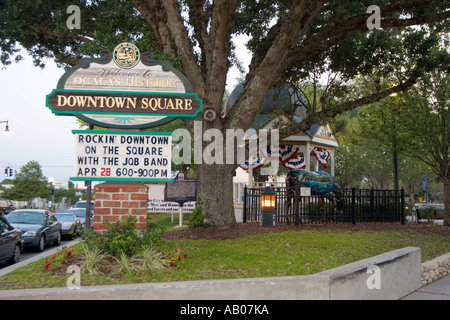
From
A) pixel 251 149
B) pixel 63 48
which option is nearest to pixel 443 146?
pixel 251 149

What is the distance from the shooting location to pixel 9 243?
11.1 metres

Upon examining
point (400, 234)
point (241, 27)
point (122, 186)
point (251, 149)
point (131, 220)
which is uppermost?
point (241, 27)

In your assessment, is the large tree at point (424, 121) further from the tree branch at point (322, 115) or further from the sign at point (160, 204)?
the sign at point (160, 204)

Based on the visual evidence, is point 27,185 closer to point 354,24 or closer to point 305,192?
point 305,192

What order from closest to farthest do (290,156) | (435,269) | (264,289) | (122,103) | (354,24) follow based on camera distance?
1. (264,289)
2. (122,103)
3. (435,269)
4. (354,24)
5. (290,156)

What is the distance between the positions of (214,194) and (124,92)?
13.5 ft

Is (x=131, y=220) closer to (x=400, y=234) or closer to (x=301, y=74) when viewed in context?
(x=400, y=234)

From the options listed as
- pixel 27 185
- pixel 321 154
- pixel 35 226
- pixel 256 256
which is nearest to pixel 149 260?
pixel 256 256

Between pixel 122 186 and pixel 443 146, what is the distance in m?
12.5

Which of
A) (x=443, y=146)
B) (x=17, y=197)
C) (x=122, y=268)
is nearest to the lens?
(x=122, y=268)

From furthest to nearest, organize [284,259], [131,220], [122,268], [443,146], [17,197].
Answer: [17,197]
[443,146]
[284,259]
[131,220]
[122,268]

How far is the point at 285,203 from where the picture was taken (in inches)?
546

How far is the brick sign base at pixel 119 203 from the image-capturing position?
7.07 m

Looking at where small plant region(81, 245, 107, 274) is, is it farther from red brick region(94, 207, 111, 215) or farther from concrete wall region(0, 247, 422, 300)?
concrete wall region(0, 247, 422, 300)
